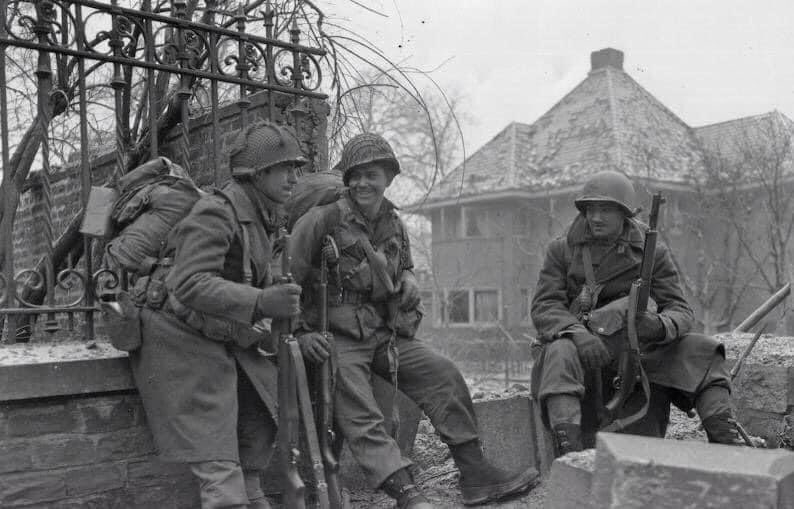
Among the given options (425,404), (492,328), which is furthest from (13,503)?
(492,328)

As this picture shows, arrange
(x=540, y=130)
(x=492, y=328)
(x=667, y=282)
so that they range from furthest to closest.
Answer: (x=540, y=130) < (x=492, y=328) < (x=667, y=282)

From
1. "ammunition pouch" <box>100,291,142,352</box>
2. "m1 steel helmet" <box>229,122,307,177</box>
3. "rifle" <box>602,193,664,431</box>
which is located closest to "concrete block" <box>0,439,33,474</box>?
"ammunition pouch" <box>100,291,142,352</box>

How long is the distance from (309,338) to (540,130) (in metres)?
20.7

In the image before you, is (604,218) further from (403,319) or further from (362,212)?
(362,212)

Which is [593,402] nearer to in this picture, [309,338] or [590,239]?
[590,239]

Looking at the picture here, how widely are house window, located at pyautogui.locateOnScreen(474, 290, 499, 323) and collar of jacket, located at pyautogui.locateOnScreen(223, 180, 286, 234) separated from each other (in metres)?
19.7

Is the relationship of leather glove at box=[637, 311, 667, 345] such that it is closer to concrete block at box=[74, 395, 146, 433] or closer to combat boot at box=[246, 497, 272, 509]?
combat boot at box=[246, 497, 272, 509]

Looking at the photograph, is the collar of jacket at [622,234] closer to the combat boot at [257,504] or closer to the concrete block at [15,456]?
the combat boot at [257,504]

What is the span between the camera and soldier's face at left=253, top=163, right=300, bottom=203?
376 cm

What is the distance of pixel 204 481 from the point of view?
11.1ft

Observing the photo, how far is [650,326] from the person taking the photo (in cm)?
430

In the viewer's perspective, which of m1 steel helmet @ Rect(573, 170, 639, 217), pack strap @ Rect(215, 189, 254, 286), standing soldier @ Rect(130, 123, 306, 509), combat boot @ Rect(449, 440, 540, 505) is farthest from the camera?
m1 steel helmet @ Rect(573, 170, 639, 217)

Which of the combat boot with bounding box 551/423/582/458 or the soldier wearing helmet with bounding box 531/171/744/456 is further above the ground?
the soldier wearing helmet with bounding box 531/171/744/456

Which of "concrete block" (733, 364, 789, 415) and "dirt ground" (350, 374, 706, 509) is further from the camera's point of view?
"concrete block" (733, 364, 789, 415)
